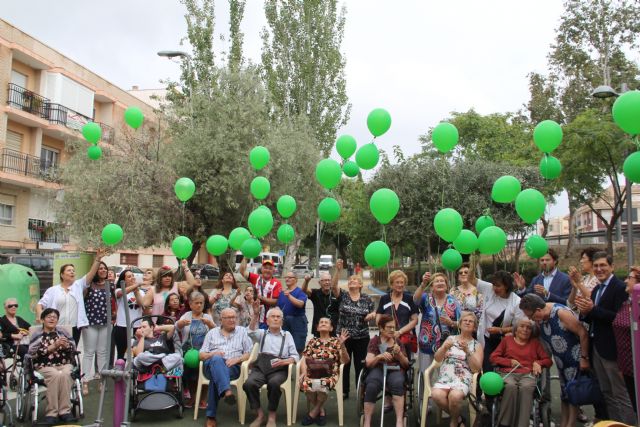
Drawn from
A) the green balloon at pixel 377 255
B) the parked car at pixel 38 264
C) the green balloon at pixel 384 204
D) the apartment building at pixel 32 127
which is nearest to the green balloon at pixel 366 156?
the green balloon at pixel 384 204

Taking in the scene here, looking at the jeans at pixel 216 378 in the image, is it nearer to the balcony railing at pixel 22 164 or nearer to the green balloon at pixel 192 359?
the green balloon at pixel 192 359

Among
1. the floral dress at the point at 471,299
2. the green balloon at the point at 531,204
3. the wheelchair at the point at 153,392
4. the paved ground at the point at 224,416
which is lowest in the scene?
the paved ground at the point at 224,416

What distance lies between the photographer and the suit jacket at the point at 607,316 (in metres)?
4.52

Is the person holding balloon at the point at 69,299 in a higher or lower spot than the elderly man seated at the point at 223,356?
higher

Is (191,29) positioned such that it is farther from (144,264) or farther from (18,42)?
(144,264)

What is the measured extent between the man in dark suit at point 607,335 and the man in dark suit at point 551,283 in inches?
28.1

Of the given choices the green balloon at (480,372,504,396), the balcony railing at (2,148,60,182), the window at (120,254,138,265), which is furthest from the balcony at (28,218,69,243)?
the green balloon at (480,372,504,396)

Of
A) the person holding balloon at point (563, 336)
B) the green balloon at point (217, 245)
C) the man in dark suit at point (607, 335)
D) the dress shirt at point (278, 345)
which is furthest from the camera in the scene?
the green balloon at point (217, 245)

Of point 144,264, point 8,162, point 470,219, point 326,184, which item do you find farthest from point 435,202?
point 144,264

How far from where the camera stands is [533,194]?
5930 millimetres

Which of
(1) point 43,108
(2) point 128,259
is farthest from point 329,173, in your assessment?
(2) point 128,259

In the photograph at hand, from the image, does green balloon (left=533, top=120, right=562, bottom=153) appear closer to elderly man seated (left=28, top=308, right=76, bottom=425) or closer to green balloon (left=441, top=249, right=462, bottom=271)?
green balloon (left=441, top=249, right=462, bottom=271)

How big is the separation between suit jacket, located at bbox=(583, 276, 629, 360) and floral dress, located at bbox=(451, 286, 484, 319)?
1.34 meters

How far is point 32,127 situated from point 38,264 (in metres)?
9.11
